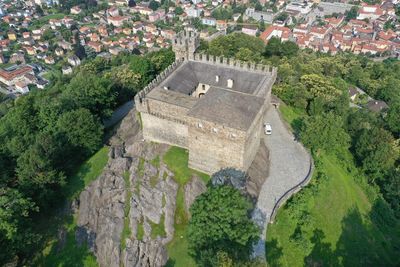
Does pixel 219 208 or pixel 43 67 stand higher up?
pixel 219 208

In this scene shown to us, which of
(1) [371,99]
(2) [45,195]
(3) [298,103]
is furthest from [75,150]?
(1) [371,99]

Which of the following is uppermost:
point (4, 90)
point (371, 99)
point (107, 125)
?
point (107, 125)

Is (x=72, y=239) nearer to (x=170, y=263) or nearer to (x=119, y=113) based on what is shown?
(x=170, y=263)

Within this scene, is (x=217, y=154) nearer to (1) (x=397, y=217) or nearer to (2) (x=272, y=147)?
(2) (x=272, y=147)

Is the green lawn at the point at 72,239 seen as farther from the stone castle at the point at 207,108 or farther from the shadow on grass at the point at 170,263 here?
the shadow on grass at the point at 170,263

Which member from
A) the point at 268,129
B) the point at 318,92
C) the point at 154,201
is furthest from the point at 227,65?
→ the point at 154,201

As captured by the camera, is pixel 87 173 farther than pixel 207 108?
Yes
